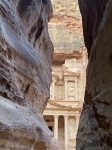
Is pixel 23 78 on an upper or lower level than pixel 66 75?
lower

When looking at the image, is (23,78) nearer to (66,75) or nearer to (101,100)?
(101,100)

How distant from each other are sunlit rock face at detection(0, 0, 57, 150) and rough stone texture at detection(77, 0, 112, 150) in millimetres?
1132

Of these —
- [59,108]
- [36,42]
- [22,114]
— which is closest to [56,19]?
[59,108]

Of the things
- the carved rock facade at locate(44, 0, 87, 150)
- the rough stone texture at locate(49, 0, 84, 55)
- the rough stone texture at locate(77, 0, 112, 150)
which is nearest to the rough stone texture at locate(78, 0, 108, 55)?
the rough stone texture at locate(77, 0, 112, 150)

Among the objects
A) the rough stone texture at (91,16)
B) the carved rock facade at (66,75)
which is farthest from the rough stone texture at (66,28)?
the rough stone texture at (91,16)

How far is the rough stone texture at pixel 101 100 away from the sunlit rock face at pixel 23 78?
1132 millimetres

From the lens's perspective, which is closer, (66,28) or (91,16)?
(91,16)

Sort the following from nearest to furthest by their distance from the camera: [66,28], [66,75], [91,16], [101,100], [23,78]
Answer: [101,100]
[23,78]
[91,16]
[66,75]
[66,28]

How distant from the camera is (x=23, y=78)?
519 cm

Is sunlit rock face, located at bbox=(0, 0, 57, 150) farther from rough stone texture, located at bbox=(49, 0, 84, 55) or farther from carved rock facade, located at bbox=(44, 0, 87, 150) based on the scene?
rough stone texture, located at bbox=(49, 0, 84, 55)

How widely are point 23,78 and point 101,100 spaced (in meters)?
2.84

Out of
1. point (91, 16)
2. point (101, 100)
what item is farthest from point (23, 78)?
point (101, 100)

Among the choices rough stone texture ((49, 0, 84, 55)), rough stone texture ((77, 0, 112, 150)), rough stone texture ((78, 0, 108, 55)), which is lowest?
rough stone texture ((77, 0, 112, 150))

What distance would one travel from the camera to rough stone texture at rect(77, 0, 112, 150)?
2.47 meters
